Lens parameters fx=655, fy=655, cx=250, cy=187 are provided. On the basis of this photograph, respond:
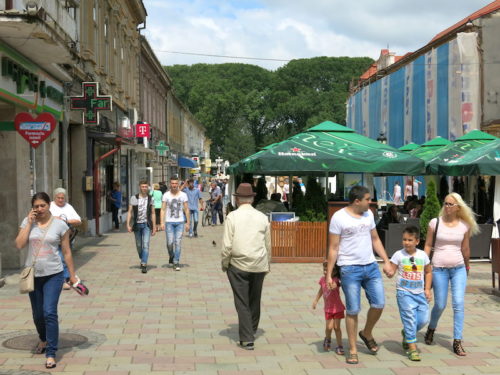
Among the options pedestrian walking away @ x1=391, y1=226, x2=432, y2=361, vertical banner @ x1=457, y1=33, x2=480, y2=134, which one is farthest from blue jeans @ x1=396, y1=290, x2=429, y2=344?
vertical banner @ x1=457, y1=33, x2=480, y2=134

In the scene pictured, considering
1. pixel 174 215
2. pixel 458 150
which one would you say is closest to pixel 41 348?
pixel 174 215

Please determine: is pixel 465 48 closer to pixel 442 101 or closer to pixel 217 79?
pixel 442 101

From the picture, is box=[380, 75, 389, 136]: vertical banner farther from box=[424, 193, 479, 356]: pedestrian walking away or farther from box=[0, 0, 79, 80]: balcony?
box=[424, 193, 479, 356]: pedestrian walking away

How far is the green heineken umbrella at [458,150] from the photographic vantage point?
13.8m

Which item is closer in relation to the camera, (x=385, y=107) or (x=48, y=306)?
(x=48, y=306)

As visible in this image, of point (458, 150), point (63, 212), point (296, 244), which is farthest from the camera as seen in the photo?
point (458, 150)

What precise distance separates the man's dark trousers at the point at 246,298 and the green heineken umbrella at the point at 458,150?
8071 mm

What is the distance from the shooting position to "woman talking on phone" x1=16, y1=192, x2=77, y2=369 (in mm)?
5672

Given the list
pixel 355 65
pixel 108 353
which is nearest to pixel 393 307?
pixel 108 353

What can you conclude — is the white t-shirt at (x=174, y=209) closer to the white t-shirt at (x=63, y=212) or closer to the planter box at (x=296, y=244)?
the planter box at (x=296, y=244)

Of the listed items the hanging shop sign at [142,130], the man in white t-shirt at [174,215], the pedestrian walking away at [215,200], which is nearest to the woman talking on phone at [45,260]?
the man in white t-shirt at [174,215]

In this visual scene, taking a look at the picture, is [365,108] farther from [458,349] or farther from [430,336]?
[458,349]

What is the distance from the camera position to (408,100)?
35.6 m

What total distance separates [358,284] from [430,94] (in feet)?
91.6
